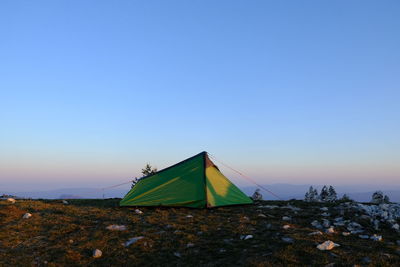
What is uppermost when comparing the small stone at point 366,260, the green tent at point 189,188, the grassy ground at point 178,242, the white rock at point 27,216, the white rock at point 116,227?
the green tent at point 189,188

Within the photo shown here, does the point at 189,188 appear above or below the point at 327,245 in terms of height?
above

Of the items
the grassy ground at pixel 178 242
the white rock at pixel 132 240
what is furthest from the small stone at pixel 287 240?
the white rock at pixel 132 240

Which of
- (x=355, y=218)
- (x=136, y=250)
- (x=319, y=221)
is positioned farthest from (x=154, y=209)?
(x=355, y=218)

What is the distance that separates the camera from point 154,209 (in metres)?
15.4

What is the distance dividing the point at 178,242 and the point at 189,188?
662 cm

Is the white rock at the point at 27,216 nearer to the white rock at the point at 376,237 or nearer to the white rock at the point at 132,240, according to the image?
the white rock at the point at 132,240

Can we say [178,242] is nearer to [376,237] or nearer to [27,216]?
[376,237]

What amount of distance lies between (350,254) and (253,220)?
481 cm

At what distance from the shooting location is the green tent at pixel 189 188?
50.8ft

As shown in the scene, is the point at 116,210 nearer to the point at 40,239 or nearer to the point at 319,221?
the point at 40,239

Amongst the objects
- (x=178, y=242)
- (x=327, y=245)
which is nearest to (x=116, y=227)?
(x=178, y=242)

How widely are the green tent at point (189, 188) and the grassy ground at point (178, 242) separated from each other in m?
1.93

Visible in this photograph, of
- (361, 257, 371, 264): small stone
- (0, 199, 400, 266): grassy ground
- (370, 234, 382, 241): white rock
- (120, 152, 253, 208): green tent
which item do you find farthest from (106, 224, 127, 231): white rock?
(370, 234, 382, 241): white rock

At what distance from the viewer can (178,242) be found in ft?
30.6
